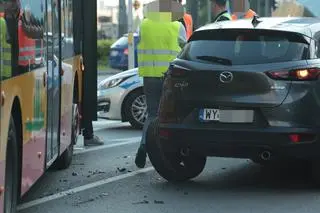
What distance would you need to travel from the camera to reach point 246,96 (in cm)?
709

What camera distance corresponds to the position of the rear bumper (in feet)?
22.9

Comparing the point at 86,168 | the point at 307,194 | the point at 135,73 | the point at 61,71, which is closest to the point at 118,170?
the point at 86,168

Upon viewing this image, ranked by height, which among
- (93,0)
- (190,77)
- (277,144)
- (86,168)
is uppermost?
(93,0)

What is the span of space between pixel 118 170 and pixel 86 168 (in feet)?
1.44

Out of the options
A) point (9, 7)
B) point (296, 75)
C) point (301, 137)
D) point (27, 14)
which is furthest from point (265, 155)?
point (9, 7)

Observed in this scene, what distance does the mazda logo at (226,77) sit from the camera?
7164mm

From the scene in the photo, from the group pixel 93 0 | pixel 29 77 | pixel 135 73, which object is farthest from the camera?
pixel 135 73

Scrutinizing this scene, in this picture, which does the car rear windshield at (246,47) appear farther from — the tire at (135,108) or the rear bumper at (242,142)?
the tire at (135,108)

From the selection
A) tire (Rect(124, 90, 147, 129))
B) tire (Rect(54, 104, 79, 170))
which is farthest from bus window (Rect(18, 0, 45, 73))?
tire (Rect(124, 90, 147, 129))

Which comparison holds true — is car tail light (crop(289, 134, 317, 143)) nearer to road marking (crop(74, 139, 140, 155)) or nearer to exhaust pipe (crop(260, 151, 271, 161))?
exhaust pipe (crop(260, 151, 271, 161))

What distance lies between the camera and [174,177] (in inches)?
312

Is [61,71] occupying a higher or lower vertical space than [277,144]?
higher

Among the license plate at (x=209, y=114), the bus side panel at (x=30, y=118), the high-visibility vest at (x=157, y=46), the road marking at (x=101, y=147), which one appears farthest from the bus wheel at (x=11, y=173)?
the road marking at (x=101, y=147)

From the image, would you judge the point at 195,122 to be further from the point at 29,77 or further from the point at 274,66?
the point at 29,77
